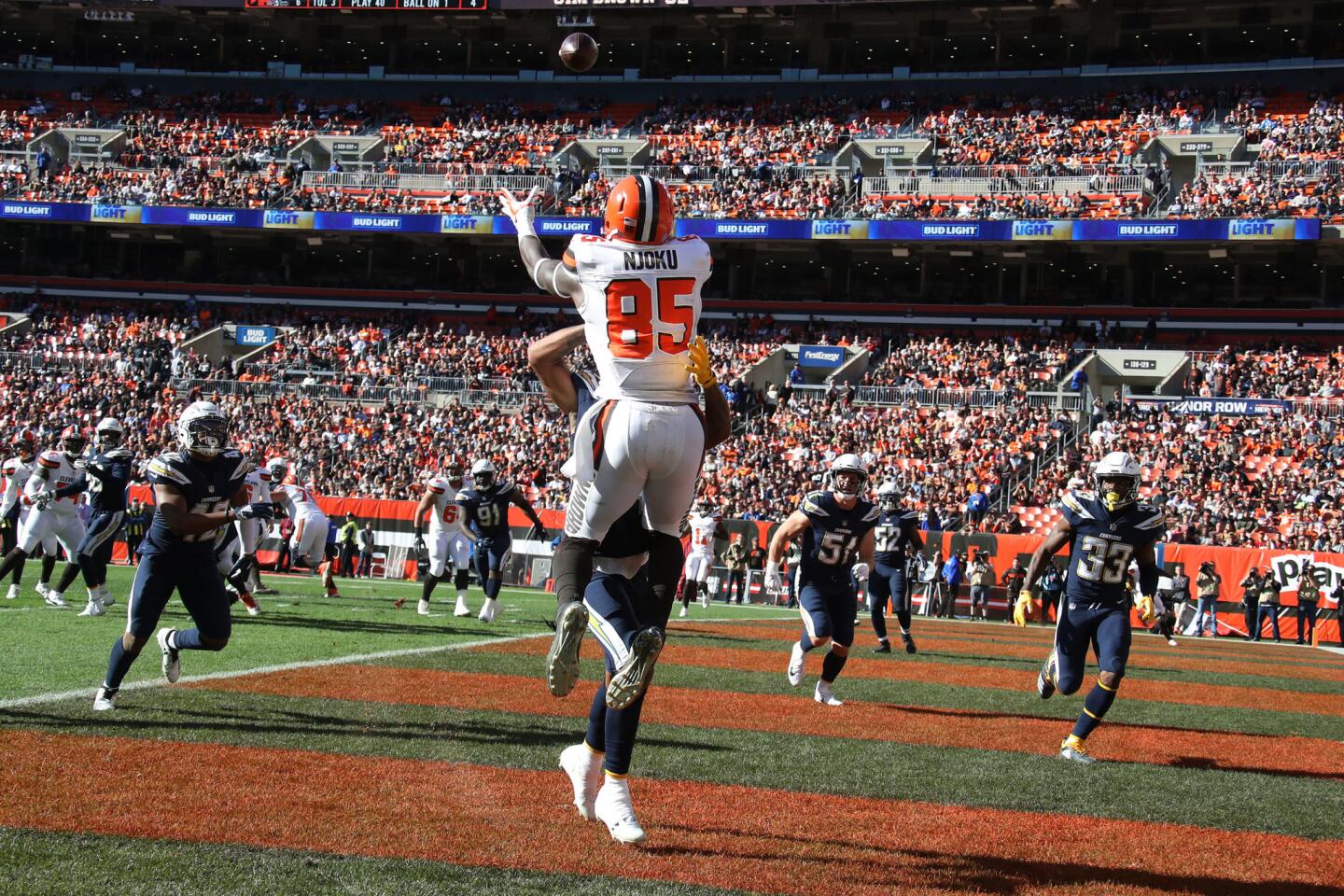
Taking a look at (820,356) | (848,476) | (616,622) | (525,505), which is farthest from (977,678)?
(820,356)

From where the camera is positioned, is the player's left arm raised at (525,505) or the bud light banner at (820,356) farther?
the bud light banner at (820,356)

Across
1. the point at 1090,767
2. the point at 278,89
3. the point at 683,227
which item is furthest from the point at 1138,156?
the point at 1090,767

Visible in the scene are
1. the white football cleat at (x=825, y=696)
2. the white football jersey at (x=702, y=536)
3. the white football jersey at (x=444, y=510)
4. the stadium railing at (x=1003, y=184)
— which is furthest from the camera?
the stadium railing at (x=1003, y=184)

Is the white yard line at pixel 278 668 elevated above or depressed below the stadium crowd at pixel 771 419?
below

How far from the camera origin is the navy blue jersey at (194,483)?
8422 mm

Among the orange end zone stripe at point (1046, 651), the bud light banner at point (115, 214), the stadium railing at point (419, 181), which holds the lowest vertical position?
the orange end zone stripe at point (1046, 651)

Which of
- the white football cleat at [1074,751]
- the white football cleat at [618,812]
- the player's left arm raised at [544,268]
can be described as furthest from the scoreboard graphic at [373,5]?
the white football cleat at [618,812]

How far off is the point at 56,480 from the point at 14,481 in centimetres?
156

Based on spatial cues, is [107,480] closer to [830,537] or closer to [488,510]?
[488,510]

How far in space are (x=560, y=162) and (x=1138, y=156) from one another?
19.5m

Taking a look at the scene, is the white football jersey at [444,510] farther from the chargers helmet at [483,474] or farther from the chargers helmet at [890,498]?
the chargers helmet at [890,498]

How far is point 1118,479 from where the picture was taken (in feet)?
30.9

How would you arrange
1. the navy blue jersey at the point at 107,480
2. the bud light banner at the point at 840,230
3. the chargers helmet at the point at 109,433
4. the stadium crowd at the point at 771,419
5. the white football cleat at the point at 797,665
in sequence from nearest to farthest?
1. the white football cleat at the point at 797,665
2. the chargers helmet at the point at 109,433
3. the navy blue jersey at the point at 107,480
4. the stadium crowd at the point at 771,419
5. the bud light banner at the point at 840,230

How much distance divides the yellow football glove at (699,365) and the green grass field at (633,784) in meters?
1.96
